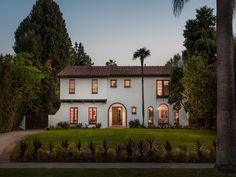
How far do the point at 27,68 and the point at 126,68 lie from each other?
11679 mm

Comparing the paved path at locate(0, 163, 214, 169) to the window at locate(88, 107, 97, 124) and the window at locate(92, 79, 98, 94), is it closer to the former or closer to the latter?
the window at locate(88, 107, 97, 124)

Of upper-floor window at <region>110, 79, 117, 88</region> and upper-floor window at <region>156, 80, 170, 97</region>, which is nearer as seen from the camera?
upper-floor window at <region>156, 80, 170, 97</region>

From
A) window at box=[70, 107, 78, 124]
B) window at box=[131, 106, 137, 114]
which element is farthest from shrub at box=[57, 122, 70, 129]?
window at box=[131, 106, 137, 114]

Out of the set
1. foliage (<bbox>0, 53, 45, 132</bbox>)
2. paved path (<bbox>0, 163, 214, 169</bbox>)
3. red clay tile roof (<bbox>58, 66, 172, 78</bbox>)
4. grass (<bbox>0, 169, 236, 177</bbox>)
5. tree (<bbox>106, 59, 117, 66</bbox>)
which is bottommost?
paved path (<bbox>0, 163, 214, 169</bbox>)

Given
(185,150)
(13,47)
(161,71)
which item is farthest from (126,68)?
(185,150)

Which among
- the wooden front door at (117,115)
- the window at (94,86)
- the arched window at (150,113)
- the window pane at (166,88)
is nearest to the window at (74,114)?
the window at (94,86)

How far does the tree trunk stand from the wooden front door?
3027 centimetres

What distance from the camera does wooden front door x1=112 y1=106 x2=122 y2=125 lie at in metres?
42.9

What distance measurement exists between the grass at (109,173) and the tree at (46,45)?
31.9m

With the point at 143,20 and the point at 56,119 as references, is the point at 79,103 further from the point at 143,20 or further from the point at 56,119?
the point at 143,20

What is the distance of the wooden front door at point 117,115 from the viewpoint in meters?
42.9

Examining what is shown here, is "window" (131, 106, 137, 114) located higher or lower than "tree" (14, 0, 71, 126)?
lower

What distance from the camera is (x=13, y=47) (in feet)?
169

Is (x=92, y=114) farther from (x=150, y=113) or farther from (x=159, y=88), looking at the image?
(x=159, y=88)
